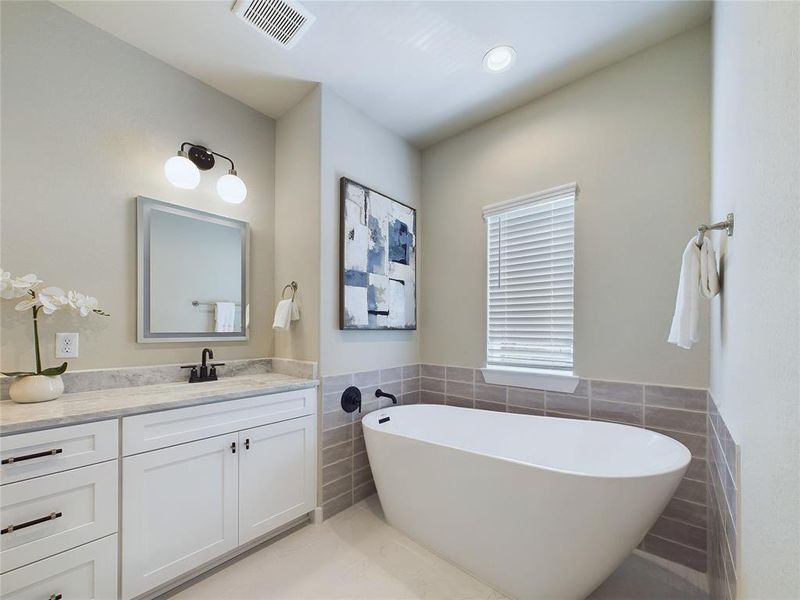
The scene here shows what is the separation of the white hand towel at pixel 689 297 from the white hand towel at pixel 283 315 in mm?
2087

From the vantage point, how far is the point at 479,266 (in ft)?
8.48

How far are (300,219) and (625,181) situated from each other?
2.04m

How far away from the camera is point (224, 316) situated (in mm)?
2225

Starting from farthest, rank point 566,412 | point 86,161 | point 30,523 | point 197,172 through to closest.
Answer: point 566,412 → point 197,172 → point 86,161 → point 30,523

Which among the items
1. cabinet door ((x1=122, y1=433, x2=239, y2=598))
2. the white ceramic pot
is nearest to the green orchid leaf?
the white ceramic pot

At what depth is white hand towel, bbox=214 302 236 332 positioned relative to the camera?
219 centimetres

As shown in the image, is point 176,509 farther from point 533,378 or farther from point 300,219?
point 533,378

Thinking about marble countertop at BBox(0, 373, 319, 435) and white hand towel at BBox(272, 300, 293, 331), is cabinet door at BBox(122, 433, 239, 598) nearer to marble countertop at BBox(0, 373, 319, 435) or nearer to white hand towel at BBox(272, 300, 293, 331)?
marble countertop at BBox(0, 373, 319, 435)

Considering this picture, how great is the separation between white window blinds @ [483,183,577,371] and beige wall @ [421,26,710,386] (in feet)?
0.24

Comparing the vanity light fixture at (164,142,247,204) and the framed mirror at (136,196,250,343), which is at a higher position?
the vanity light fixture at (164,142,247,204)

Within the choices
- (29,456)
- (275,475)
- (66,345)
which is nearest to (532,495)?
(275,475)

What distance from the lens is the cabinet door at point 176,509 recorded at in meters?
1.38

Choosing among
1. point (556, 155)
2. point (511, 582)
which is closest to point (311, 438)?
point (511, 582)

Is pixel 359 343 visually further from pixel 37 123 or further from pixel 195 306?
pixel 37 123
